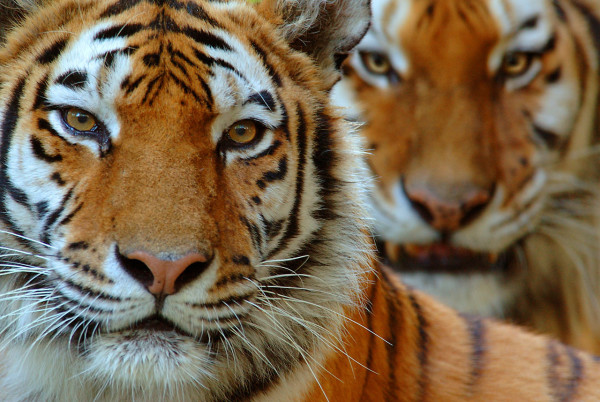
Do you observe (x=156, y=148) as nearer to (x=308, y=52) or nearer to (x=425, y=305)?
(x=308, y=52)

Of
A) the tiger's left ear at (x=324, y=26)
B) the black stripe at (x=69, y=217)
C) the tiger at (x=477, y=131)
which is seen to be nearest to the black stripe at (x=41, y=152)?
the black stripe at (x=69, y=217)

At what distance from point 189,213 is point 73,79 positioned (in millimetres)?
372

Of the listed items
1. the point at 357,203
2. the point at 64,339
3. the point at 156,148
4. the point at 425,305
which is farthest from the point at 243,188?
the point at 425,305

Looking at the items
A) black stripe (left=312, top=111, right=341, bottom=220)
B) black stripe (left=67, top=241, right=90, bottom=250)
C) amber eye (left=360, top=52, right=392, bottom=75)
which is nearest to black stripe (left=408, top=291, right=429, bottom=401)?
black stripe (left=312, top=111, right=341, bottom=220)

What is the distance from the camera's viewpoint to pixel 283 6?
6.16ft

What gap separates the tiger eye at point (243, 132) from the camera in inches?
63.3

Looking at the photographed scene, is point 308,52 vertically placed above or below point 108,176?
above

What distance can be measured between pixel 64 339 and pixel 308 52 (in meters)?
0.87

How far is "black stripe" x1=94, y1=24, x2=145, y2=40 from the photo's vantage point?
63.4 inches

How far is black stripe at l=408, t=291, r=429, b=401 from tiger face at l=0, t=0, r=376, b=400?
0.34 meters

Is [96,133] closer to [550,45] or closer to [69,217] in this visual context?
[69,217]

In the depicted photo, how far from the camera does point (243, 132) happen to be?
1.62m

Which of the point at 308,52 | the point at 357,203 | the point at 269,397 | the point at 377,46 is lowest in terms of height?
the point at 269,397

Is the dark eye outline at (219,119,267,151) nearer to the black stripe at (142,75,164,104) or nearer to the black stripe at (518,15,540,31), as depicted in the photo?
the black stripe at (142,75,164,104)
